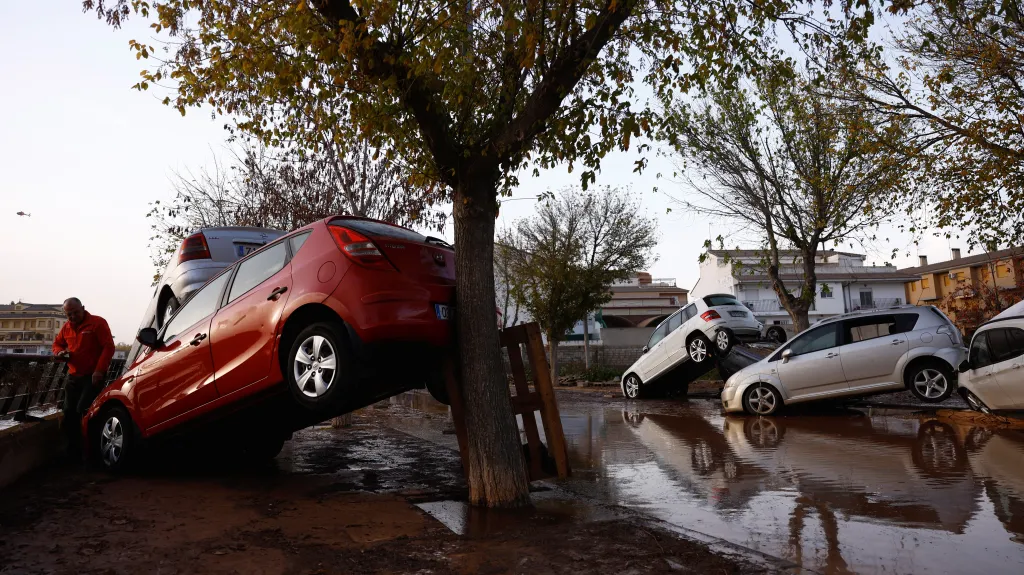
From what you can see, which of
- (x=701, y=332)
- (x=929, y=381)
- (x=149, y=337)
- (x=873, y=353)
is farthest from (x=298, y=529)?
(x=701, y=332)

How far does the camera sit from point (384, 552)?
5.01m

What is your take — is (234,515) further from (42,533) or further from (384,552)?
(384,552)

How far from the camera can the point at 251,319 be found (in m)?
6.43

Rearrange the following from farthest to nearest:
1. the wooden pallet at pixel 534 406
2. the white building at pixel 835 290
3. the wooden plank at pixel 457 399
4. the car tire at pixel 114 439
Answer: the white building at pixel 835 290, the car tire at pixel 114 439, the wooden pallet at pixel 534 406, the wooden plank at pixel 457 399

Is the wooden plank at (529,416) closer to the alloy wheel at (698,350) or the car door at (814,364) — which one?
the car door at (814,364)

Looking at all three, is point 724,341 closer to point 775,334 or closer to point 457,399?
point 775,334

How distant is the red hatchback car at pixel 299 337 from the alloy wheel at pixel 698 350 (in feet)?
37.1

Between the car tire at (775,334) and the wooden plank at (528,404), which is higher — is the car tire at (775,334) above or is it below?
above

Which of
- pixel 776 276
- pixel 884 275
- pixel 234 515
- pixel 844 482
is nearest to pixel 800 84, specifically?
pixel 776 276

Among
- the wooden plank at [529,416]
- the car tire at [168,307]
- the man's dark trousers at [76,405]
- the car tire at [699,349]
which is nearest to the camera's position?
the wooden plank at [529,416]

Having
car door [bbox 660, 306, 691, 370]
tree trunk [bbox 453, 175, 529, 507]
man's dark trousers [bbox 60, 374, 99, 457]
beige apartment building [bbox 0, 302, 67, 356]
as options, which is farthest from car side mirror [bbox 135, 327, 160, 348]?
beige apartment building [bbox 0, 302, 67, 356]

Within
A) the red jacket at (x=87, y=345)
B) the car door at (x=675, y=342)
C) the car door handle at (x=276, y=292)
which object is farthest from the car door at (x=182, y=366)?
the car door at (x=675, y=342)

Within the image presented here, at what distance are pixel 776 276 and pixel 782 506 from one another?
17.7 meters

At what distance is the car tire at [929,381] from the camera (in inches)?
490
